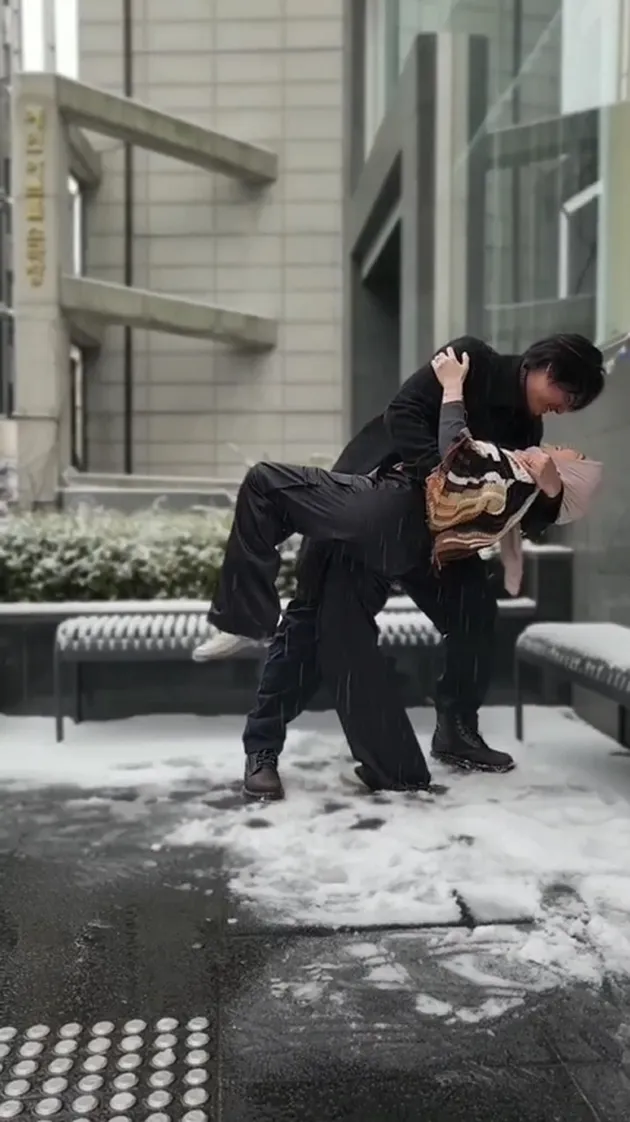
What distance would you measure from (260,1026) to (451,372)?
2111 mm

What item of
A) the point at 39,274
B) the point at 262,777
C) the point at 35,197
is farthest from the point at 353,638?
the point at 35,197

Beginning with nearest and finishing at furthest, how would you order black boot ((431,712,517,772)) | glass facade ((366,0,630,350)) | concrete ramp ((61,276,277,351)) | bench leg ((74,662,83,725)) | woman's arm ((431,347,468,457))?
woman's arm ((431,347,468,457)) → black boot ((431,712,517,772)) → bench leg ((74,662,83,725)) → glass facade ((366,0,630,350)) → concrete ramp ((61,276,277,351))

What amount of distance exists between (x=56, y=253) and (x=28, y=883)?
13.8 m

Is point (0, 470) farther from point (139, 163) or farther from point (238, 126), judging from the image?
point (238, 126)

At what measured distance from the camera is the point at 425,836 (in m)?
3.10

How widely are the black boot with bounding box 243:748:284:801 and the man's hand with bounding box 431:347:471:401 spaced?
143cm

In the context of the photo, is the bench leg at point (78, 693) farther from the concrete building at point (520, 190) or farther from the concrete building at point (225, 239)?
the concrete building at point (225, 239)

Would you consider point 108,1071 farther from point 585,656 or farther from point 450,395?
point 585,656

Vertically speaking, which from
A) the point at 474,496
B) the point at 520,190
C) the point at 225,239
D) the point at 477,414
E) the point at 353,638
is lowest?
the point at 353,638

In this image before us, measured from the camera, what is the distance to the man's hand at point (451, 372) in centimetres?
328

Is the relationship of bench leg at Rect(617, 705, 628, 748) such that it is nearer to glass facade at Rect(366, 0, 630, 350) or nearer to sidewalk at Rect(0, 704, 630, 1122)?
sidewalk at Rect(0, 704, 630, 1122)

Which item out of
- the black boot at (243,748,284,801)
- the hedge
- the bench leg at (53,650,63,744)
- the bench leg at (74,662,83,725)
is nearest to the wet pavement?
the black boot at (243,748,284,801)

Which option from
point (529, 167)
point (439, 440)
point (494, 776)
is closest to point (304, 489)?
point (439, 440)

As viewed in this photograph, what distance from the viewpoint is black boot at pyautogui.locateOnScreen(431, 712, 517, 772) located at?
3932 millimetres
